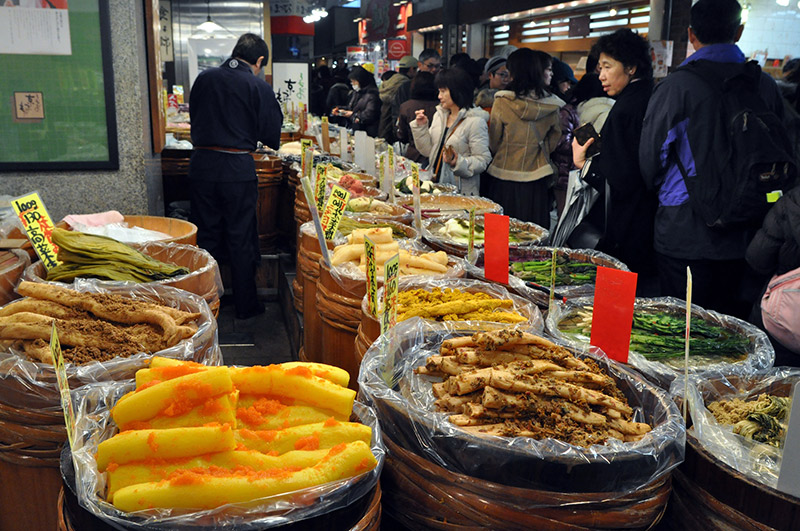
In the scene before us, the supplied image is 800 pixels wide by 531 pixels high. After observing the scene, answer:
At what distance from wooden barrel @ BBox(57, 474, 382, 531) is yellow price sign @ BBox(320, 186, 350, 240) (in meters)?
1.72

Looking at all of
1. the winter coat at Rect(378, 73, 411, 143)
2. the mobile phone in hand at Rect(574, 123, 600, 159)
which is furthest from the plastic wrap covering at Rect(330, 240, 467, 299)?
the winter coat at Rect(378, 73, 411, 143)

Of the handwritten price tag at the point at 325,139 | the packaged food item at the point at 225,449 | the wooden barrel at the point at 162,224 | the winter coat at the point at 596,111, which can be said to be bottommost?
the packaged food item at the point at 225,449

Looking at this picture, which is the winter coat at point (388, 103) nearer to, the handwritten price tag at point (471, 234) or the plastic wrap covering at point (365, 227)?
the plastic wrap covering at point (365, 227)

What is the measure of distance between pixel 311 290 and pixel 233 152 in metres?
2.54

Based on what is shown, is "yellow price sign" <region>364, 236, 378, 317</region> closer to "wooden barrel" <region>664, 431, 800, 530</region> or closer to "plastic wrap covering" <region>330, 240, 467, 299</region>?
"plastic wrap covering" <region>330, 240, 467, 299</region>

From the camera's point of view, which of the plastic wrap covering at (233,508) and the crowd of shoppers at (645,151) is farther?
the crowd of shoppers at (645,151)

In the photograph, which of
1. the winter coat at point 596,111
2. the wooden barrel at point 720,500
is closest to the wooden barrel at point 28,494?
the wooden barrel at point 720,500

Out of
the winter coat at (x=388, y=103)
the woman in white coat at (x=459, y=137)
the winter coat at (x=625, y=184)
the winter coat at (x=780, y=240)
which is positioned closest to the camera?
the winter coat at (x=780, y=240)

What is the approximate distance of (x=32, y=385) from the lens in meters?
1.71

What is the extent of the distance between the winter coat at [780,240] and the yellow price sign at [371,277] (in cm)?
185

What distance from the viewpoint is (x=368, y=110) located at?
1034cm

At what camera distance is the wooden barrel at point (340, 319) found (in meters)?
2.59

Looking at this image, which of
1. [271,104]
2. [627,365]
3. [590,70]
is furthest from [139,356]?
[590,70]

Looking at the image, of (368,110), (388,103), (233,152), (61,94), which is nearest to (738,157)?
(61,94)
